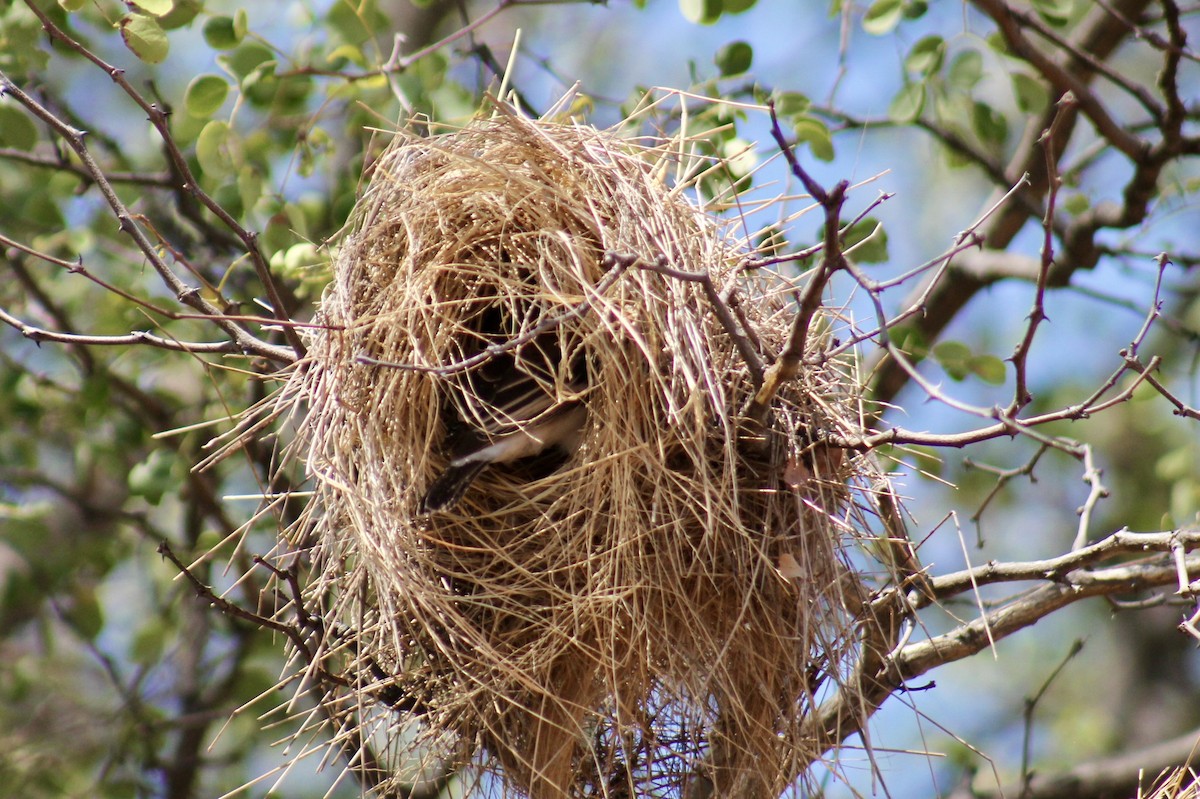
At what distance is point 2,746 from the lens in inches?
211

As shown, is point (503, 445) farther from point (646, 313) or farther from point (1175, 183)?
point (1175, 183)

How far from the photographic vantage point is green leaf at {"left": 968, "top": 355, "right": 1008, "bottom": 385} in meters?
3.38

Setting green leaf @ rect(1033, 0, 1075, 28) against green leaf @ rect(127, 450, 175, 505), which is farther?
green leaf @ rect(1033, 0, 1075, 28)

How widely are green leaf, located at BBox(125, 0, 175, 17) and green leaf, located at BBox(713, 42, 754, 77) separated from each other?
1593 mm

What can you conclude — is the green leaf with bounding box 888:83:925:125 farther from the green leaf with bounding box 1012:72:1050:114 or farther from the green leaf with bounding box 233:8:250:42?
the green leaf with bounding box 233:8:250:42

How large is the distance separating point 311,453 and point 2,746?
3.80 meters

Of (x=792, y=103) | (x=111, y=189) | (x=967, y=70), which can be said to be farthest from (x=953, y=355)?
(x=111, y=189)

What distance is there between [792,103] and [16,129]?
8.24ft

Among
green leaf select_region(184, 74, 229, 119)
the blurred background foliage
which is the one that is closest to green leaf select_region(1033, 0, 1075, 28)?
the blurred background foliage

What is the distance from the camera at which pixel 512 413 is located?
2.64 m

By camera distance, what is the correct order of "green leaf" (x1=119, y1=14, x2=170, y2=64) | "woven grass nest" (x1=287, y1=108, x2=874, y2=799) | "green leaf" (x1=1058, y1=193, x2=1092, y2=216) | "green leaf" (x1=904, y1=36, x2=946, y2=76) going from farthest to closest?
"green leaf" (x1=1058, y1=193, x2=1092, y2=216) < "green leaf" (x1=904, y1=36, x2=946, y2=76) < "green leaf" (x1=119, y1=14, x2=170, y2=64) < "woven grass nest" (x1=287, y1=108, x2=874, y2=799)

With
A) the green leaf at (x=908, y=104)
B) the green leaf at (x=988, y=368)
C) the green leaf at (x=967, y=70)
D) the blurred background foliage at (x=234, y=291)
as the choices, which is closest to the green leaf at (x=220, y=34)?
the blurred background foliage at (x=234, y=291)

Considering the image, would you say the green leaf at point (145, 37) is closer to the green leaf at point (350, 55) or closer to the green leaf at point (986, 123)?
the green leaf at point (350, 55)

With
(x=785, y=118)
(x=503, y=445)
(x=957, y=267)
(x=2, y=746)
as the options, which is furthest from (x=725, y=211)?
(x=2, y=746)
